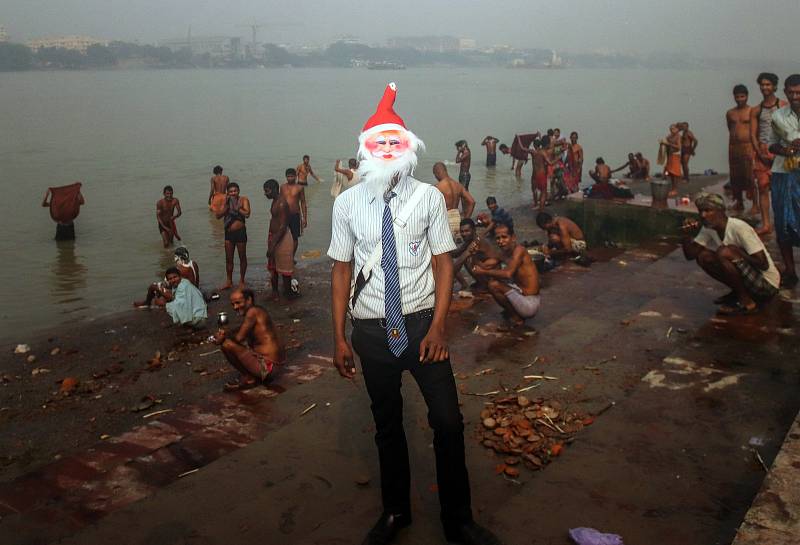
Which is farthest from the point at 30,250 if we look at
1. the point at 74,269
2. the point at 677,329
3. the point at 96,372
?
the point at 677,329

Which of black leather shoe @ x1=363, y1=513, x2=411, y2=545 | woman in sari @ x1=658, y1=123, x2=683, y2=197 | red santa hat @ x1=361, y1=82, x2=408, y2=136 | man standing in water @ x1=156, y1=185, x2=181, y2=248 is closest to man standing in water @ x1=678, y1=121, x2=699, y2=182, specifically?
woman in sari @ x1=658, y1=123, x2=683, y2=197

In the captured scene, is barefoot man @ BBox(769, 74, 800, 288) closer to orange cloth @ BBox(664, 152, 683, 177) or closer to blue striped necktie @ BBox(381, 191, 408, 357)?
blue striped necktie @ BBox(381, 191, 408, 357)

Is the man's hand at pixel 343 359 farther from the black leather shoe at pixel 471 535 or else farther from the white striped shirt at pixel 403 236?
the black leather shoe at pixel 471 535

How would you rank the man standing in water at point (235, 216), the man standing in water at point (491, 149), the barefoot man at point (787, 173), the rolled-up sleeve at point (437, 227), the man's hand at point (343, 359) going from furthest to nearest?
the man standing in water at point (491, 149)
the man standing in water at point (235, 216)
the barefoot man at point (787, 173)
the man's hand at point (343, 359)
the rolled-up sleeve at point (437, 227)

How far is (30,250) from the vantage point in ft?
53.6

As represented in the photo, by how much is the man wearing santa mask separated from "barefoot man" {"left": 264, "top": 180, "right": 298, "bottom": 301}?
6686mm

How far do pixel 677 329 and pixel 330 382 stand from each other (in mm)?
2632

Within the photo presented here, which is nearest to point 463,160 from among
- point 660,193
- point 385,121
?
point 660,193

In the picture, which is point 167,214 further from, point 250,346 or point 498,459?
point 498,459

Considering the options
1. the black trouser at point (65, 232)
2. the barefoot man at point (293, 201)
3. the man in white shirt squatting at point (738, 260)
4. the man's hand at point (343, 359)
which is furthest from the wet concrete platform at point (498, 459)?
the black trouser at point (65, 232)

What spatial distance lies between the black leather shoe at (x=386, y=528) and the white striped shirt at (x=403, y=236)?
837mm

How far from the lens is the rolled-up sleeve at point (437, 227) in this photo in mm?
3035

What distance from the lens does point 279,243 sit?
32.2 feet

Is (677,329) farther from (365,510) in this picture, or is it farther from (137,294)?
(137,294)
